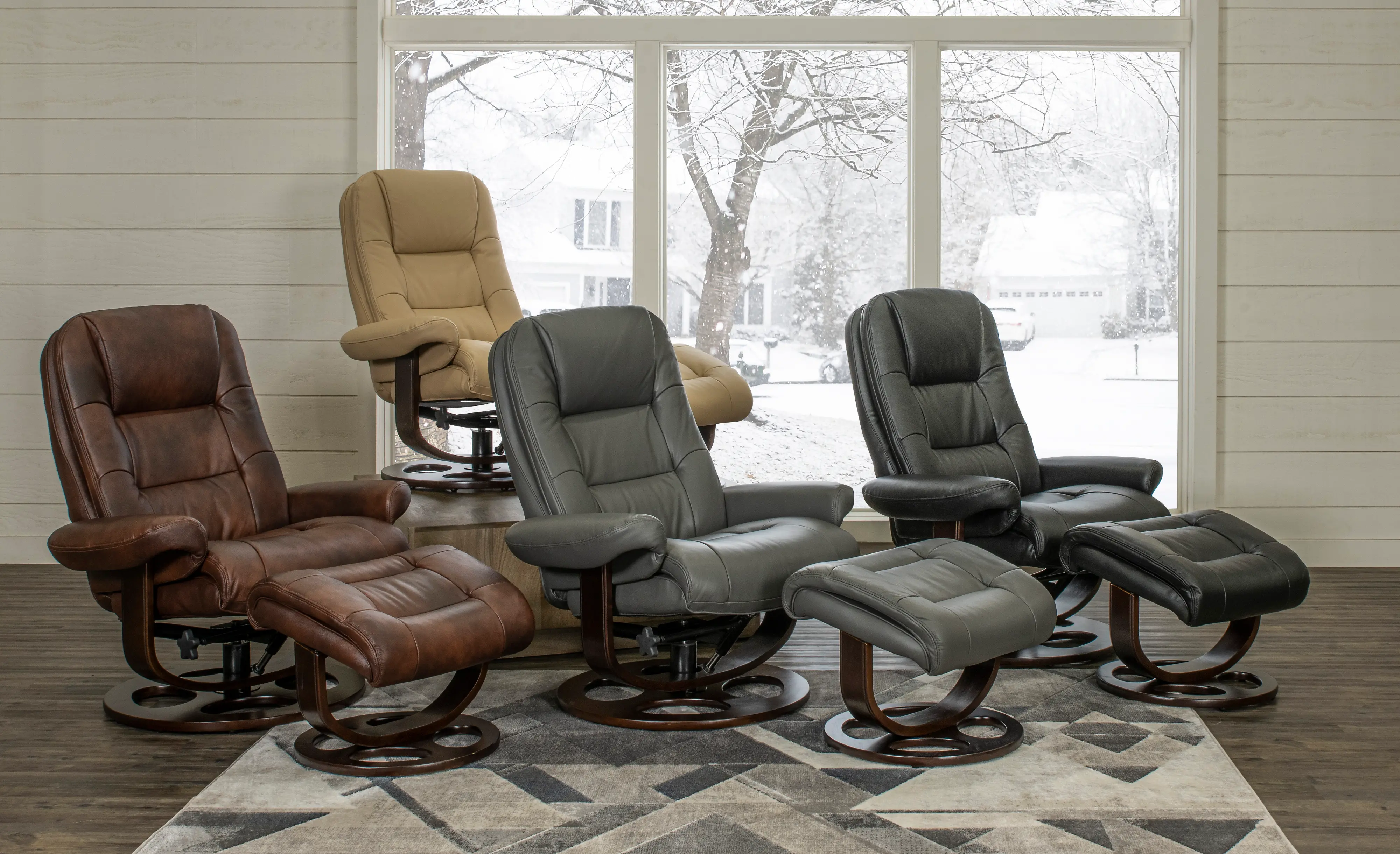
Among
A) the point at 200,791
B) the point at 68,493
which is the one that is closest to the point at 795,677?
the point at 200,791

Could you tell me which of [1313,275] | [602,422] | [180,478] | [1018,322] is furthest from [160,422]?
[1313,275]

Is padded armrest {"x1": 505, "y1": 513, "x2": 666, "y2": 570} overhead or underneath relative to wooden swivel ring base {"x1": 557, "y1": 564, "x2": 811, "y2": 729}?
overhead

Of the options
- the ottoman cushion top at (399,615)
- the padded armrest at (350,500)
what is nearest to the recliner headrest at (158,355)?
the padded armrest at (350,500)

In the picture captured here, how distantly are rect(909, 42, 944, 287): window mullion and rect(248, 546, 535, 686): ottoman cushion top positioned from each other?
8.98ft

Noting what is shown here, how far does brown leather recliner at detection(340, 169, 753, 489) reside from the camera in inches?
152

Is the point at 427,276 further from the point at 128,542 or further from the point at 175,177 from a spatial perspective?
the point at 128,542

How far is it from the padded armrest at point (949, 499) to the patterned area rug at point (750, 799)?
0.55 metres

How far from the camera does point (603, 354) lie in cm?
322

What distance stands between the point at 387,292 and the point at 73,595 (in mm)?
1581

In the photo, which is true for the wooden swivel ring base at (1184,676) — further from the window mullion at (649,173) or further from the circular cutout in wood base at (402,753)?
the window mullion at (649,173)

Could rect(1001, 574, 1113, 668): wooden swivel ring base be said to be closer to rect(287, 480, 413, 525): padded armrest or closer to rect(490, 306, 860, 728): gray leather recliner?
rect(490, 306, 860, 728): gray leather recliner

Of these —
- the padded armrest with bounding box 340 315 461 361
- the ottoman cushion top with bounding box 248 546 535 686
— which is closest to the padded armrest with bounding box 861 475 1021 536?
the ottoman cushion top with bounding box 248 546 535 686

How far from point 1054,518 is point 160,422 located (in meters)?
2.37

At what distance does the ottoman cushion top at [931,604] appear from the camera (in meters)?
2.50
